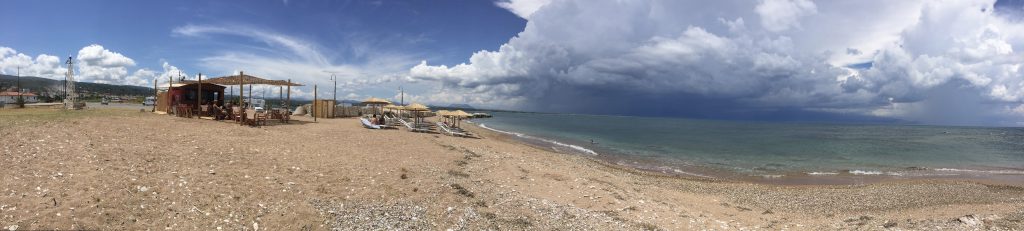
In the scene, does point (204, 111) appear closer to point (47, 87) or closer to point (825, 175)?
point (825, 175)

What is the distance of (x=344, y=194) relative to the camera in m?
9.71

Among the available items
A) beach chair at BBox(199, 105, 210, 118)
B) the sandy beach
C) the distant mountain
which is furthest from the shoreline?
the distant mountain

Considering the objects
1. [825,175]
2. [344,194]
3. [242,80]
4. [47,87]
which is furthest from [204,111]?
[47,87]

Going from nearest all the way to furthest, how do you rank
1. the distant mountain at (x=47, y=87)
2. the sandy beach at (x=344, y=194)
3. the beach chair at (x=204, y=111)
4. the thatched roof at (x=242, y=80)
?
the sandy beach at (x=344, y=194) → the thatched roof at (x=242, y=80) → the beach chair at (x=204, y=111) → the distant mountain at (x=47, y=87)

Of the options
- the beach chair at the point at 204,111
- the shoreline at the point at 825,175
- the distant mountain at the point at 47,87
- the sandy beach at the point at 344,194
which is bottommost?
the shoreline at the point at 825,175

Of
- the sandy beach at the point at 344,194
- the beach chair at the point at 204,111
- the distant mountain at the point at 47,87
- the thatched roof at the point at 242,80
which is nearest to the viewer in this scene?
the sandy beach at the point at 344,194

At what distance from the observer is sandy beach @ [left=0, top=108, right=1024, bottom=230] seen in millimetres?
7531

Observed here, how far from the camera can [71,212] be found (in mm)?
6703

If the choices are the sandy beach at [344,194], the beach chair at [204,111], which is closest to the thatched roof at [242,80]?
the beach chair at [204,111]

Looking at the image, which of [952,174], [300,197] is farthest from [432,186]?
[952,174]

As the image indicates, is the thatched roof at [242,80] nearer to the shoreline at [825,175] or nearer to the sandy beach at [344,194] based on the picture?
the sandy beach at [344,194]

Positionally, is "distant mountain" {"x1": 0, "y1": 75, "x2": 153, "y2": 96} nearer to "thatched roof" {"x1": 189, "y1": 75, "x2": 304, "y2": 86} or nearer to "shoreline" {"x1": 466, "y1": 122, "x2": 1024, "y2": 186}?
"thatched roof" {"x1": 189, "y1": 75, "x2": 304, "y2": 86}

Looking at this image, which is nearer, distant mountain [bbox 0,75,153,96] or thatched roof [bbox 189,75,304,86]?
thatched roof [bbox 189,75,304,86]

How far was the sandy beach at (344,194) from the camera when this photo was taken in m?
7.53
